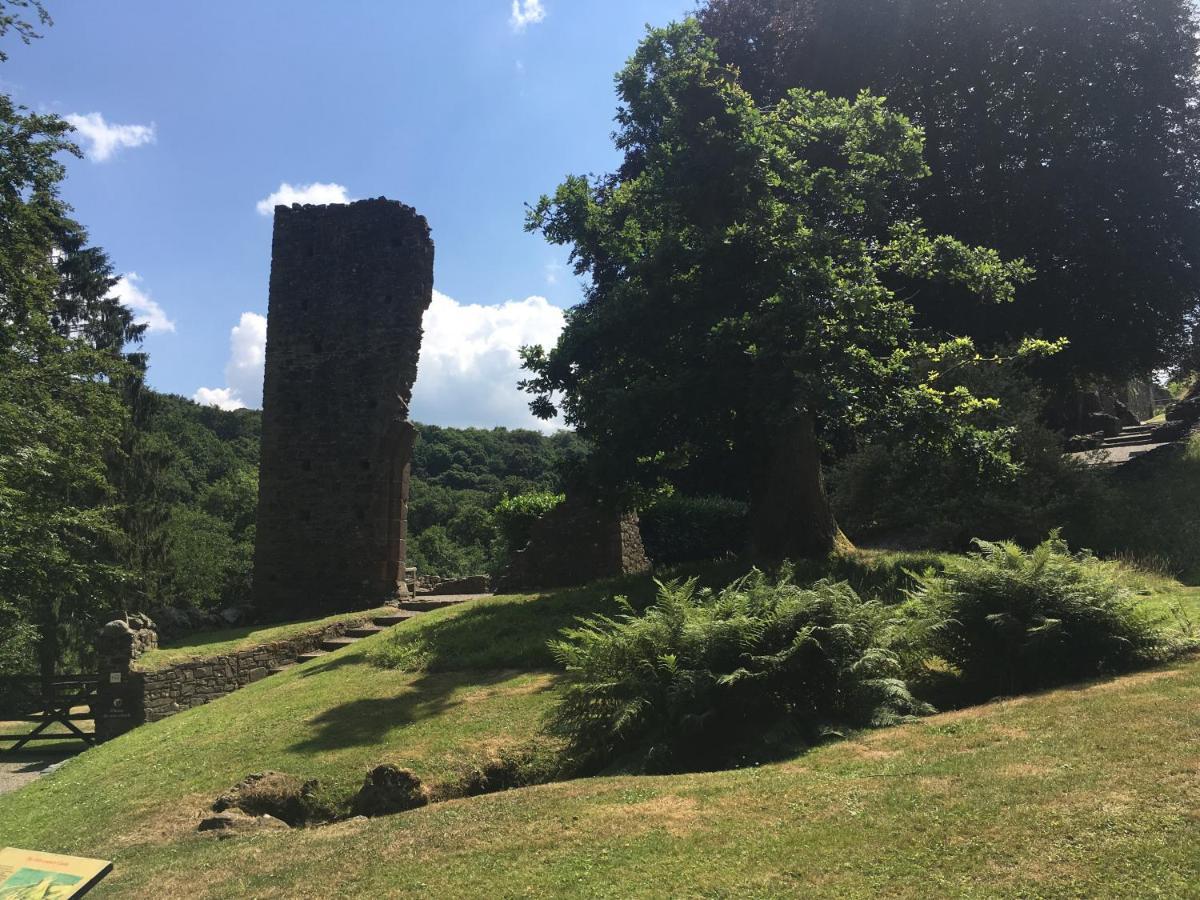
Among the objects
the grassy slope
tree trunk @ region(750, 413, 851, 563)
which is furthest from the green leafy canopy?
the grassy slope

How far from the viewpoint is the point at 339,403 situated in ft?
61.5

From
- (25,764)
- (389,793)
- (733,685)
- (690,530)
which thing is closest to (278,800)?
(389,793)

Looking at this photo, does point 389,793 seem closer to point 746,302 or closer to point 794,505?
point 794,505

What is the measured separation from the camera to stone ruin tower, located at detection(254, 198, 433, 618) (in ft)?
59.5

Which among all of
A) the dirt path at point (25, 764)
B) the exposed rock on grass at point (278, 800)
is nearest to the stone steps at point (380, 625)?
the dirt path at point (25, 764)

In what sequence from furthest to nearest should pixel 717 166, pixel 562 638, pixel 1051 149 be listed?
pixel 1051 149 < pixel 717 166 < pixel 562 638

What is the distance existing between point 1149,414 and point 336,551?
5174 centimetres

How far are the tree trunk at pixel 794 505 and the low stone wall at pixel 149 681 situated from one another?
949 cm

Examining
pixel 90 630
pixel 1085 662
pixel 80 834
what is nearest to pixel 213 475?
pixel 90 630

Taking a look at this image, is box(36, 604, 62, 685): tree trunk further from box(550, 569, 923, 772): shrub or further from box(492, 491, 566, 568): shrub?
box(550, 569, 923, 772): shrub

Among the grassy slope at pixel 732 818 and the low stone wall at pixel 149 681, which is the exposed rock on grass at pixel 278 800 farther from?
the low stone wall at pixel 149 681

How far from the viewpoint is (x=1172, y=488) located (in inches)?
696

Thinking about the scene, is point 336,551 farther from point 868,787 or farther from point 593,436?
point 868,787

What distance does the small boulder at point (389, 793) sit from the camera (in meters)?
6.55
